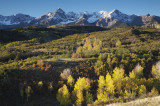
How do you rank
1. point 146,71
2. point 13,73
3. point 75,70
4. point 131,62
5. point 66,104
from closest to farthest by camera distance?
point 66,104 → point 13,73 → point 75,70 → point 146,71 → point 131,62

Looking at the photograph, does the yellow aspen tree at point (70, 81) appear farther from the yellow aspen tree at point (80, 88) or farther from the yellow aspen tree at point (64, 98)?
the yellow aspen tree at point (64, 98)

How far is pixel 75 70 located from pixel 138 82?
19522mm

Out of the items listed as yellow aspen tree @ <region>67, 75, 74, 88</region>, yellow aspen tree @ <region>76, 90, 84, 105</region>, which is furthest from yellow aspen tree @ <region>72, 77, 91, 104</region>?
yellow aspen tree @ <region>67, 75, 74, 88</region>

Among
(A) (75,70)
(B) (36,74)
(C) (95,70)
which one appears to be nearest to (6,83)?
(B) (36,74)

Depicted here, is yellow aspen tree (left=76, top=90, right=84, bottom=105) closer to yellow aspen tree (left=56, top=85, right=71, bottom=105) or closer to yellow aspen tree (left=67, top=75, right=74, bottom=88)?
yellow aspen tree (left=56, top=85, right=71, bottom=105)

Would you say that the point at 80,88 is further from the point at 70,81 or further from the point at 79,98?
the point at 70,81

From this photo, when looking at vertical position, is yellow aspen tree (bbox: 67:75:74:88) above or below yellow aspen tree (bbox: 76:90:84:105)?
above

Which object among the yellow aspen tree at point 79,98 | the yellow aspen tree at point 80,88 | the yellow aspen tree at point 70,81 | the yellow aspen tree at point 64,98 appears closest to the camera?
the yellow aspen tree at point 79,98

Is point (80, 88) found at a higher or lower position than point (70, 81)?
lower

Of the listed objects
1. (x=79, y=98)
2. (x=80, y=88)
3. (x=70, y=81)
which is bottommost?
(x=79, y=98)

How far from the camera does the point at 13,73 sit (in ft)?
118

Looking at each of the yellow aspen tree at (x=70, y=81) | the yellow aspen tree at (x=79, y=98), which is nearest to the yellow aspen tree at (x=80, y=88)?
the yellow aspen tree at (x=79, y=98)

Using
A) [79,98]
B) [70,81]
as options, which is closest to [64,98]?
[79,98]

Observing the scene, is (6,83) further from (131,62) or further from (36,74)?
(131,62)
